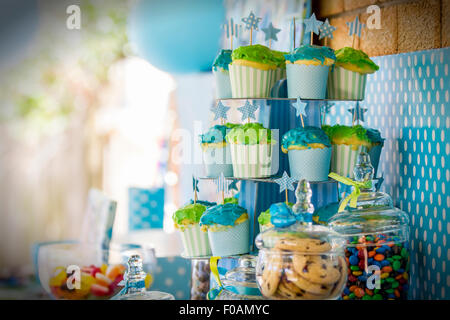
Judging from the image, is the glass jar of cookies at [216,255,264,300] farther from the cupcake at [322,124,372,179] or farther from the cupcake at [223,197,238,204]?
the cupcake at [322,124,372,179]

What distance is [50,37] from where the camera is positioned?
4332 millimetres

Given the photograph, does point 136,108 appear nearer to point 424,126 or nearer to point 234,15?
point 234,15

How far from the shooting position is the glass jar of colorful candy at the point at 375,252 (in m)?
1.34

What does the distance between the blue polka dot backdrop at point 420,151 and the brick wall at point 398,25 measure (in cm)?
4

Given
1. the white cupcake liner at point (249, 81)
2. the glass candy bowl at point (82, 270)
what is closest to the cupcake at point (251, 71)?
the white cupcake liner at point (249, 81)

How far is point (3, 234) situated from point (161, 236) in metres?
1.84

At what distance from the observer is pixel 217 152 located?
5.39 feet

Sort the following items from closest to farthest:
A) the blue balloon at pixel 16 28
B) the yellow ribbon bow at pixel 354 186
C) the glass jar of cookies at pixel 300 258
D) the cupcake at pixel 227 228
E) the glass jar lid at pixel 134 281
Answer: the glass jar of cookies at pixel 300 258 < the glass jar lid at pixel 134 281 < the yellow ribbon bow at pixel 354 186 < the cupcake at pixel 227 228 < the blue balloon at pixel 16 28

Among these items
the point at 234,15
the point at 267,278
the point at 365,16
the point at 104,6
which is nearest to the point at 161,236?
the point at 234,15

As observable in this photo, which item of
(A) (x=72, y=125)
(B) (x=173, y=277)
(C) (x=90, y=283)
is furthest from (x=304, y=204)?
(A) (x=72, y=125)

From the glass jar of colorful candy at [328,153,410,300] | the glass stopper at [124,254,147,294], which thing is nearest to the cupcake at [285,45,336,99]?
the glass jar of colorful candy at [328,153,410,300]

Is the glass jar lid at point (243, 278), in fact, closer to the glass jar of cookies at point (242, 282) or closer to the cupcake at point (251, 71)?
the glass jar of cookies at point (242, 282)

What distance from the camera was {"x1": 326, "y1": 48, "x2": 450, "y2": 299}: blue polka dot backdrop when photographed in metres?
1.46

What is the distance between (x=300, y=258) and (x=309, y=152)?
1.37ft
